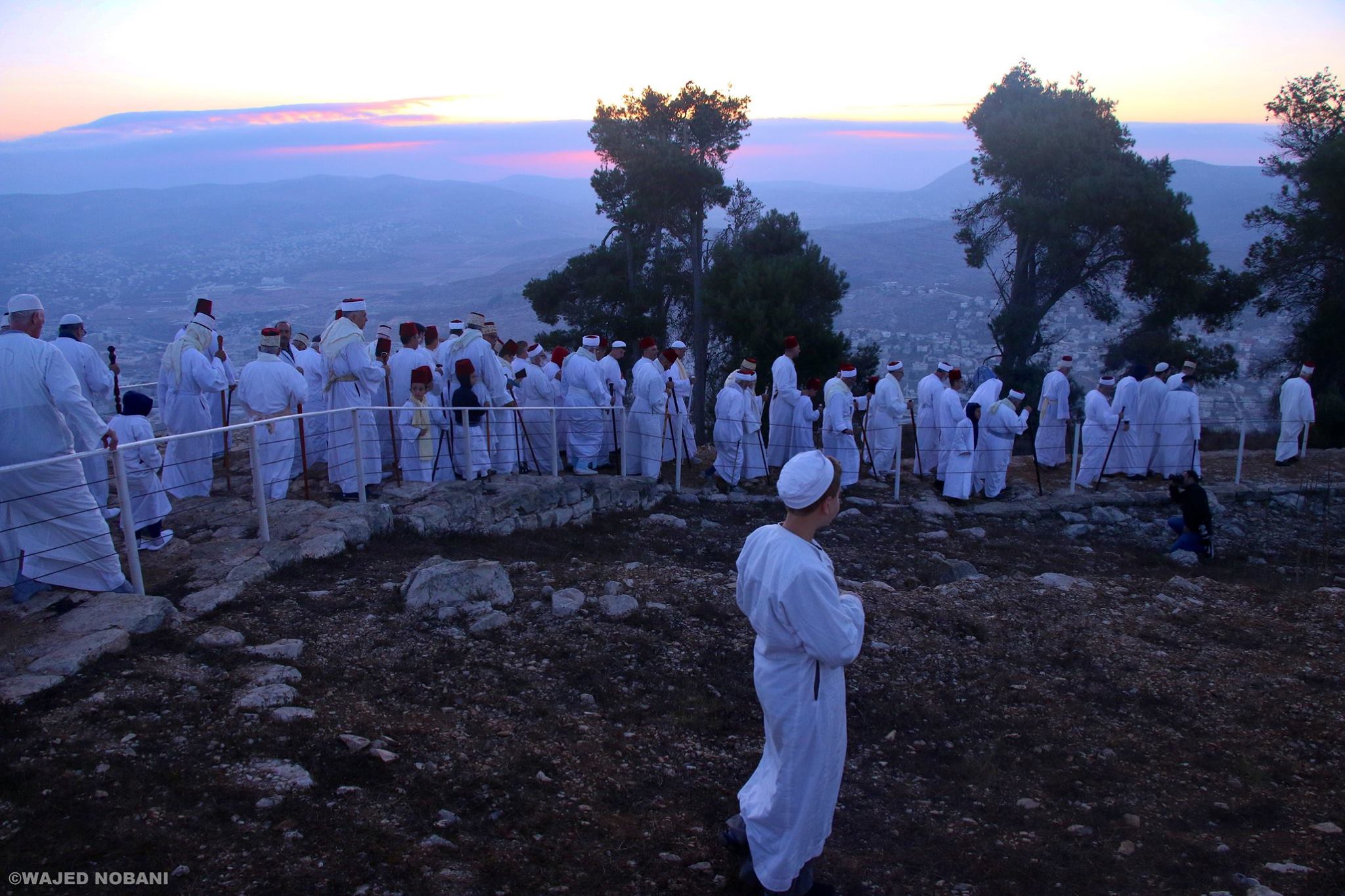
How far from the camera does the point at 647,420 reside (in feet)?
37.7

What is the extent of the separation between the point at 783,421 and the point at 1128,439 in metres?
5.46

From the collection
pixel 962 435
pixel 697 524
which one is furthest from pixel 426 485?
pixel 962 435

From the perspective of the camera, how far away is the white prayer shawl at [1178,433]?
514 inches

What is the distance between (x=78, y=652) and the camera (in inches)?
182

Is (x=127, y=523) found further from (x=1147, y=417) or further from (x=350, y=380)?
(x=1147, y=417)

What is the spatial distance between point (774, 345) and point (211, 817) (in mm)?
17480

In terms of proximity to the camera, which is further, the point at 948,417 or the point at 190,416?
the point at 948,417

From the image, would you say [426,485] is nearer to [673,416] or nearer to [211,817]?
[673,416]

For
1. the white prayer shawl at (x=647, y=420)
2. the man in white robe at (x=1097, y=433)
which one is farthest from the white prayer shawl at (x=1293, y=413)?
the white prayer shawl at (x=647, y=420)

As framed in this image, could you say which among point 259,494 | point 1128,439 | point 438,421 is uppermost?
point 259,494

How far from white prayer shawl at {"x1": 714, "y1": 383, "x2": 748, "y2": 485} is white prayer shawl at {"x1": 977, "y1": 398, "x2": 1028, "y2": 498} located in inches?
133

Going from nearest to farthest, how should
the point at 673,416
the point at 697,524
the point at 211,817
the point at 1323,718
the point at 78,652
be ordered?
the point at 211,817
the point at 78,652
the point at 1323,718
the point at 697,524
the point at 673,416

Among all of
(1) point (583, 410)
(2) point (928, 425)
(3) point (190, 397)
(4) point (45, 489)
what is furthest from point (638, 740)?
(2) point (928, 425)

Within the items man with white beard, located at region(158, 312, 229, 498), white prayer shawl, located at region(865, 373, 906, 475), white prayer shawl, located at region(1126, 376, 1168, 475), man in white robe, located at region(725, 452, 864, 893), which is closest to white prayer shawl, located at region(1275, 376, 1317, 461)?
white prayer shawl, located at region(1126, 376, 1168, 475)
